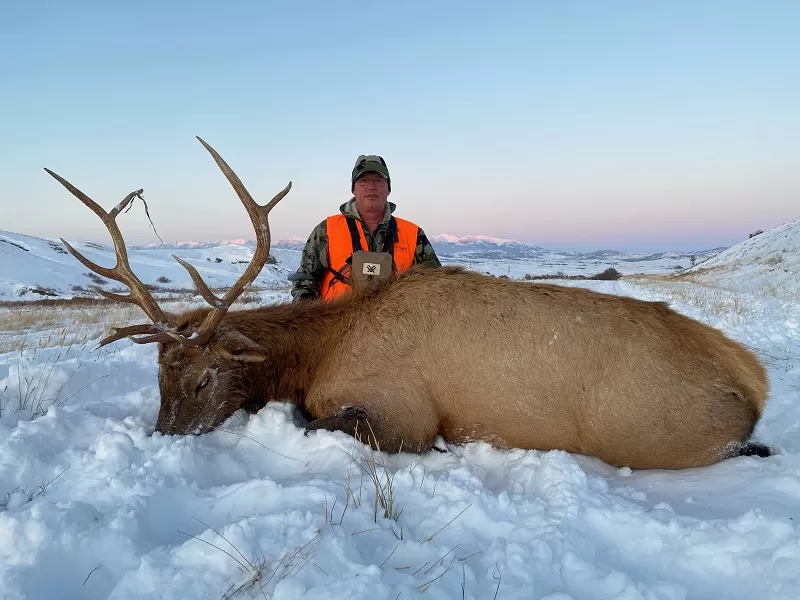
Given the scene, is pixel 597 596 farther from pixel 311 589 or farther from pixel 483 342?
pixel 483 342

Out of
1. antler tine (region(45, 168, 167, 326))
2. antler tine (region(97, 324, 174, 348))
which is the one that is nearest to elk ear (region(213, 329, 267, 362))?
antler tine (region(97, 324, 174, 348))

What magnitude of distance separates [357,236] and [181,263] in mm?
2959

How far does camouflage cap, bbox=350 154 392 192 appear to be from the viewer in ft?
22.7

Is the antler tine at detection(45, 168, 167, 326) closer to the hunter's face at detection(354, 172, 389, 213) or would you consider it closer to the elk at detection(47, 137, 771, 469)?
the elk at detection(47, 137, 771, 469)

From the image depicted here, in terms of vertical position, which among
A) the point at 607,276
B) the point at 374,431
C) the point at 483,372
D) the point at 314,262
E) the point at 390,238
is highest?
the point at 390,238

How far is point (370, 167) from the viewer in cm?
690

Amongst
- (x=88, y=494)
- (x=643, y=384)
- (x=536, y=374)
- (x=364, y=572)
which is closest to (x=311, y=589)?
(x=364, y=572)

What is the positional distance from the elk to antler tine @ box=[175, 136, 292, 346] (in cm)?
1

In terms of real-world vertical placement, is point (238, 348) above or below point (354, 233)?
below

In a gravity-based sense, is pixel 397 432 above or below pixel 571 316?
below

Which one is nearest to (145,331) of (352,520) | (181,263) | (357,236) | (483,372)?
(181,263)

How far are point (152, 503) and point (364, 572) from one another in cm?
119

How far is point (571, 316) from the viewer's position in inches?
157

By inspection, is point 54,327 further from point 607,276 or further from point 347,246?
point 607,276
